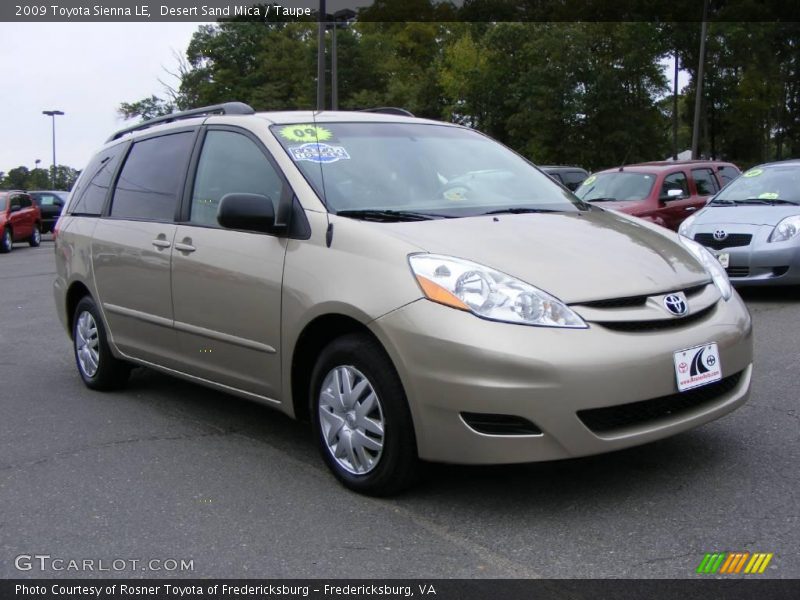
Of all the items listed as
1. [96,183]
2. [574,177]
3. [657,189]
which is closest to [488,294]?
[96,183]

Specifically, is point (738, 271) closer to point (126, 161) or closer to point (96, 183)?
point (126, 161)

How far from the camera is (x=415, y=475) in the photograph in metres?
3.65

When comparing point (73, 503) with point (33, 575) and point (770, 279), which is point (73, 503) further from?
point (770, 279)

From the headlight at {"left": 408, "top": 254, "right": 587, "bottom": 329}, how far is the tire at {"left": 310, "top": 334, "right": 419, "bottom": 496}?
0.37m

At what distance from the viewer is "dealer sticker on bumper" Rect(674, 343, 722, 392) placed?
3488mm

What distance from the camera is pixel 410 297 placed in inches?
137

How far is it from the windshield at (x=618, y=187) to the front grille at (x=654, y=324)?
8.79 meters

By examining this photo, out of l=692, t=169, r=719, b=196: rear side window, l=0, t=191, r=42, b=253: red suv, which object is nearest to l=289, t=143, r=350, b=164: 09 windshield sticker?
l=692, t=169, r=719, b=196: rear side window

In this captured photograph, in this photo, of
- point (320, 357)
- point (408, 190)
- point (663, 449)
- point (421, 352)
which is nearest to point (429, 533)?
point (421, 352)

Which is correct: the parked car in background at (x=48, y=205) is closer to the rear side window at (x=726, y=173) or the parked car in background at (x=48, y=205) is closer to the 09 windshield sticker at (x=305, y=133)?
the rear side window at (x=726, y=173)

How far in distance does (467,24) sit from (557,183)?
5855 centimetres

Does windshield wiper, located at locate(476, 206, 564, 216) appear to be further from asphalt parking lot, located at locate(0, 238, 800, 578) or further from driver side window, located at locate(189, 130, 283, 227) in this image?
asphalt parking lot, located at locate(0, 238, 800, 578)

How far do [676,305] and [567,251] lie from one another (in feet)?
1.64

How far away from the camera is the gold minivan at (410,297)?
10.9ft
